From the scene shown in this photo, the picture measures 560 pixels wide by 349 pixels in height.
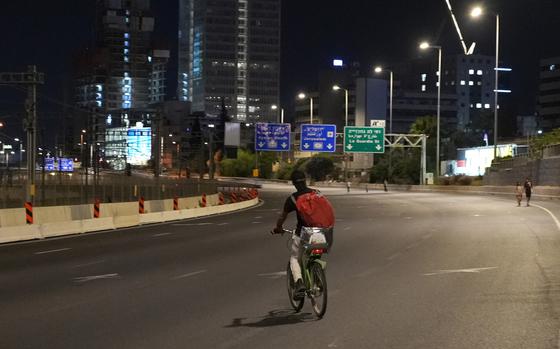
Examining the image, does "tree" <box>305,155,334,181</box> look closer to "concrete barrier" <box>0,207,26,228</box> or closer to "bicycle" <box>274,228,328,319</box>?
"concrete barrier" <box>0,207,26,228</box>

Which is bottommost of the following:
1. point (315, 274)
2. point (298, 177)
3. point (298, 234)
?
point (315, 274)

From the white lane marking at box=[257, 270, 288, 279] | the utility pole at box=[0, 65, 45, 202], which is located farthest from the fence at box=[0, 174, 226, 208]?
the white lane marking at box=[257, 270, 288, 279]

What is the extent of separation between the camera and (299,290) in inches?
364

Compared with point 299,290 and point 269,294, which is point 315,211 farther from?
point 269,294

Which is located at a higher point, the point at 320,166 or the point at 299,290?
the point at 320,166

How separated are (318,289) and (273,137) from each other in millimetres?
60788

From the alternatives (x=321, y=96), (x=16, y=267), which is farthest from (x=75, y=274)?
(x=321, y=96)

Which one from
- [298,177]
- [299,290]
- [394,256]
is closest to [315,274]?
[299,290]

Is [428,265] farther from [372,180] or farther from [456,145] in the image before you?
[456,145]

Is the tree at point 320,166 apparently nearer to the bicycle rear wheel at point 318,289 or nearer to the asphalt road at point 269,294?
the asphalt road at point 269,294

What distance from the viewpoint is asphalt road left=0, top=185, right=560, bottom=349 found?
816cm

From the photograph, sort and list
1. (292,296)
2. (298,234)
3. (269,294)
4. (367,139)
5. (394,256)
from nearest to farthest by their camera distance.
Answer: (298,234) → (292,296) → (269,294) → (394,256) → (367,139)

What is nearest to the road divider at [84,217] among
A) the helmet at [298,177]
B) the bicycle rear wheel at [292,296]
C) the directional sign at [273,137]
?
the bicycle rear wheel at [292,296]

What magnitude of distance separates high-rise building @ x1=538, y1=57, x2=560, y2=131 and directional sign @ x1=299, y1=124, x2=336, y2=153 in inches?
4114
